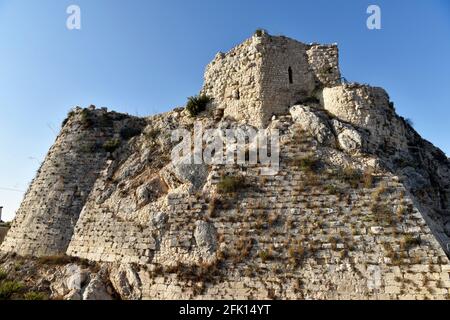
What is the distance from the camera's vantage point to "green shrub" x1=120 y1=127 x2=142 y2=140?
15.5 m

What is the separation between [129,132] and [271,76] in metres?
7.40

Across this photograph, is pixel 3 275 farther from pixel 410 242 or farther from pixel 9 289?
pixel 410 242

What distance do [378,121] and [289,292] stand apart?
283 inches

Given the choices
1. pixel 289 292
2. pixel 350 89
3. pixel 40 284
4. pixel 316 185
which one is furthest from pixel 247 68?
pixel 40 284

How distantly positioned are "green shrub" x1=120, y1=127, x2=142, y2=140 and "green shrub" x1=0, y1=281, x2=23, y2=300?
7.50 meters

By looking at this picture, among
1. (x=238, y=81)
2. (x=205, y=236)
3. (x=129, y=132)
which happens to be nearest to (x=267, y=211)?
(x=205, y=236)

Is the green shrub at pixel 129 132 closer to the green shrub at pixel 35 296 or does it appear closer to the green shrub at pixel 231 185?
the green shrub at pixel 231 185

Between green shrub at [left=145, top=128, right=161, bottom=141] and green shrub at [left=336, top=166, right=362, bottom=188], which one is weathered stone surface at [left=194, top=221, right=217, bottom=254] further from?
green shrub at [left=145, top=128, right=161, bottom=141]

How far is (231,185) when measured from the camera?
10.4 metres

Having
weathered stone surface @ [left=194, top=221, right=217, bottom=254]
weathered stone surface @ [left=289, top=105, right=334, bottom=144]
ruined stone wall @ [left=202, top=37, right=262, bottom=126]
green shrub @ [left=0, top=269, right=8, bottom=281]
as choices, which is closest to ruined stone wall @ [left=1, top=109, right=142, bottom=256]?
green shrub @ [left=0, top=269, right=8, bottom=281]

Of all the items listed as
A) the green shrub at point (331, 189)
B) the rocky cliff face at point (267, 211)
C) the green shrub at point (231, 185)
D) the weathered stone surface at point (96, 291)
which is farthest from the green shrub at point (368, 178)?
the weathered stone surface at point (96, 291)

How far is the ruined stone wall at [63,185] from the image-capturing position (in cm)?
1257

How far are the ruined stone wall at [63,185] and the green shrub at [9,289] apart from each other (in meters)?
1.81

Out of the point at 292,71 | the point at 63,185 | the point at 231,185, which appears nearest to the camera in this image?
the point at 231,185
